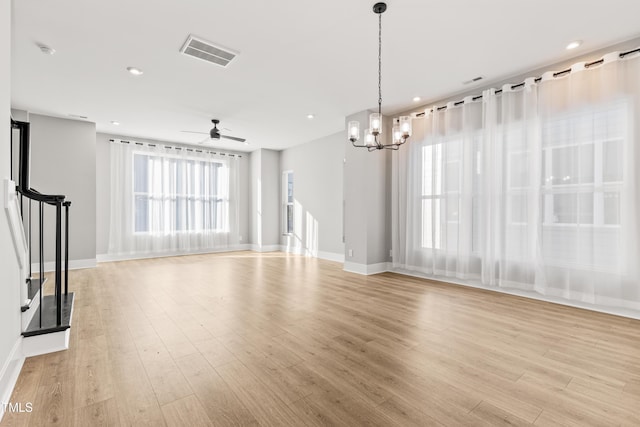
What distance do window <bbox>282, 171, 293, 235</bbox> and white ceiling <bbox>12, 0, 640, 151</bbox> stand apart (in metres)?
3.47

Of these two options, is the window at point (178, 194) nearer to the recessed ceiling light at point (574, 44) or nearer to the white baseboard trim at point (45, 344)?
the white baseboard trim at point (45, 344)

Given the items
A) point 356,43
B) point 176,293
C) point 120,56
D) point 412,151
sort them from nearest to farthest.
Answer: point 356,43 → point 120,56 → point 176,293 → point 412,151

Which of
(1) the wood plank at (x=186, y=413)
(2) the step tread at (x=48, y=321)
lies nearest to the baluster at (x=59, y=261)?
(2) the step tread at (x=48, y=321)

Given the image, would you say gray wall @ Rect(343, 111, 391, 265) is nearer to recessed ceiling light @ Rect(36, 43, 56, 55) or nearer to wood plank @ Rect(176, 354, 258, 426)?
wood plank @ Rect(176, 354, 258, 426)

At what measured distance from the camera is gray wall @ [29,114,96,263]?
5570 millimetres

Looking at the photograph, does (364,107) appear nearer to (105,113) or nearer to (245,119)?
(245,119)

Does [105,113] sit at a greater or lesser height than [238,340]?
greater

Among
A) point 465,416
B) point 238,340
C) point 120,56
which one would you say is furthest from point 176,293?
point 465,416

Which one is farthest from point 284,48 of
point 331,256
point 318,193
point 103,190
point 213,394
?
point 103,190

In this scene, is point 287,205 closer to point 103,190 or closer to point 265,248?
point 265,248

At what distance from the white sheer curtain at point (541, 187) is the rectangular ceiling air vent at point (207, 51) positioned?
3.33 m

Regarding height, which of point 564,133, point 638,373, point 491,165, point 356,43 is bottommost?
point 638,373

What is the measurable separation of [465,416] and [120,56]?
472 cm

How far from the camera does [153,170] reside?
7.30 meters
